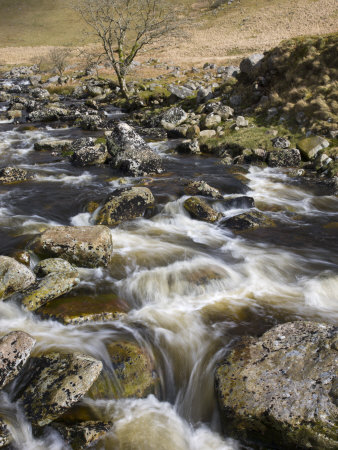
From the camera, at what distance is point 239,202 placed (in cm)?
1147

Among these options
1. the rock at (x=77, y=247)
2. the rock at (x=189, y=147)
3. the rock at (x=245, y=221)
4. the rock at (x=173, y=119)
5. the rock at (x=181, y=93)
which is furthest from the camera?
the rock at (x=181, y=93)

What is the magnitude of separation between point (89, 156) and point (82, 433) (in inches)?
506

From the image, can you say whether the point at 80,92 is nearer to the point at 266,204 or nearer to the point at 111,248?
the point at 266,204

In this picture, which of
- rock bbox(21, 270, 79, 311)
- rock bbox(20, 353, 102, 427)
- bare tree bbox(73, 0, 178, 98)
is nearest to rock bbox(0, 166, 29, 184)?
rock bbox(21, 270, 79, 311)

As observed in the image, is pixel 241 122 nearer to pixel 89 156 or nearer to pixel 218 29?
pixel 89 156

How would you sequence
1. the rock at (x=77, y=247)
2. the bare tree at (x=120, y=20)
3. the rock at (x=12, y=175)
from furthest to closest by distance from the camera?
1. the bare tree at (x=120, y=20)
2. the rock at (x=12, y=175)
3. the rock at (x=77, y=247)

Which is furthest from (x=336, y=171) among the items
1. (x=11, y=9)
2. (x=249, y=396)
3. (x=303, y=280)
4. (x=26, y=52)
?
(x=11, y=9)

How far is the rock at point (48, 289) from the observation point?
628 centimetres

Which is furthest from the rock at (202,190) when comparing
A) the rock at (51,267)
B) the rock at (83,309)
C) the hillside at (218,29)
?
the hillside at (218,29)

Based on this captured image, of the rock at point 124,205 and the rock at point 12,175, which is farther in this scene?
the rock at point 12,175

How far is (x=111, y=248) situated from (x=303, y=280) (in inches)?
176

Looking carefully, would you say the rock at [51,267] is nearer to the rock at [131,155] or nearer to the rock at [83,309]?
the rock at [83,309]

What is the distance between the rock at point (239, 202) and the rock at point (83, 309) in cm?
588

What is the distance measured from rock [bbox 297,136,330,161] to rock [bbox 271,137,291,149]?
578 mm
